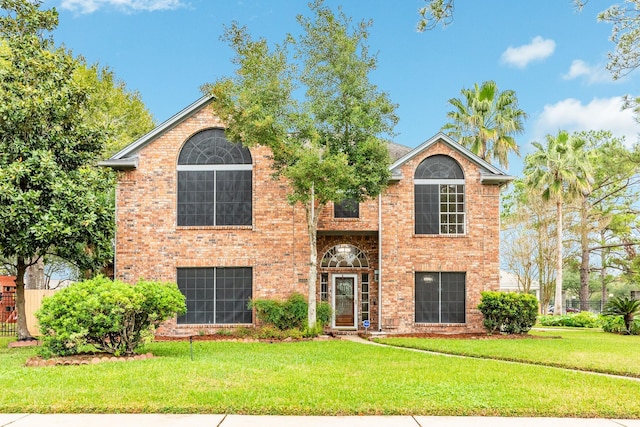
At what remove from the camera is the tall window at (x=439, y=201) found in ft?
65.0

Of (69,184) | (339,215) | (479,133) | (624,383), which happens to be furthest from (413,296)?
(479,133)

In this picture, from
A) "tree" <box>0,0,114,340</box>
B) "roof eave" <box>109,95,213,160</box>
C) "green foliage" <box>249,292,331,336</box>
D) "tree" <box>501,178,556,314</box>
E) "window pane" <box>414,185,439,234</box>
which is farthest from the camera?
"tree" <box>501,178,556,314</box>

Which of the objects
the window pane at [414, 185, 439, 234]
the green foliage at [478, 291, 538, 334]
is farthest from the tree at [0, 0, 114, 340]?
the green foliage at [478, 291, 538, 334]

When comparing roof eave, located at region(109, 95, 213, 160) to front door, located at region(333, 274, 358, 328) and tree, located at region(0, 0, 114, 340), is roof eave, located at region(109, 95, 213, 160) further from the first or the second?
front door, located at region(333, 274, 358, 328)

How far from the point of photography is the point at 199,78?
18.0 m

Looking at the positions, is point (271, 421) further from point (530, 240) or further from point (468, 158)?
point (530, 240)

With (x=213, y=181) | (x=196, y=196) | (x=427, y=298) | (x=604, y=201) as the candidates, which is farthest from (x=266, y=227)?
(x=604, y=201)

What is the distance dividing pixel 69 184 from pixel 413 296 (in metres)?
11.5

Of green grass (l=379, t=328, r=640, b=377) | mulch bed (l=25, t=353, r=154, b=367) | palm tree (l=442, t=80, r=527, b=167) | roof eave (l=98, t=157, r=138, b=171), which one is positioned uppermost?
palm tree (l=442, t=80, r=527, b=167)

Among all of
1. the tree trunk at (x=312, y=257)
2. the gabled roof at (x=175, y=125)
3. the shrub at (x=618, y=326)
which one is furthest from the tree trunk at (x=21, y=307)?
the shrub at (x=618, y=326)

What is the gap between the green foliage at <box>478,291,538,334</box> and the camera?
1856 cm

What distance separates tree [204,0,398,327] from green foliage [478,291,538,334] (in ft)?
17.6

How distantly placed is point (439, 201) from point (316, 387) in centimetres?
1225

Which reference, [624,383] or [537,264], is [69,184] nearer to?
[624,383]
